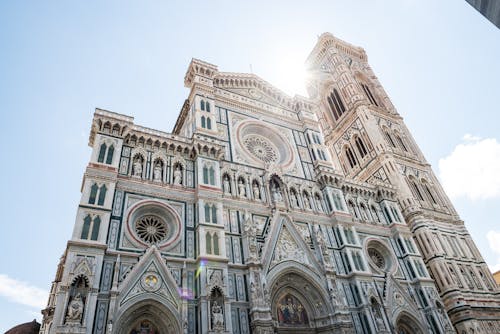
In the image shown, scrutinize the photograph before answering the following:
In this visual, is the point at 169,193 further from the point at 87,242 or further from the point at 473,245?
the point at 473,245

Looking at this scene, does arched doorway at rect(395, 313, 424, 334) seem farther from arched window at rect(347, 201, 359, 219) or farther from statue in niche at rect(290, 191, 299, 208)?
statue in niche at rect(290, 191, 299, 208)

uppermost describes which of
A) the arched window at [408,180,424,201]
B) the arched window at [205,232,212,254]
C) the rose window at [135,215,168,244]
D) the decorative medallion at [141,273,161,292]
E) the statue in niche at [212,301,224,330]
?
the arched window at [408,180,424,201]

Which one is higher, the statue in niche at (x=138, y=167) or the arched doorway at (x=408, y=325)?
the statue in niche at (x=138, y=167)

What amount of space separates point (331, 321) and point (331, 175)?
10.00 m

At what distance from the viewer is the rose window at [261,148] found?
75.3 feet

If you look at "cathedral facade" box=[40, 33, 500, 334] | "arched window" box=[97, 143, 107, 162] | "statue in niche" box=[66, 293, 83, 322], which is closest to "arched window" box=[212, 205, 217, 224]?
"cathedral facade" box=[40, 33, 500, 334]

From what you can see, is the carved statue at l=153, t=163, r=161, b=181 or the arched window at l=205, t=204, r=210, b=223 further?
the carved statue at l=153, t=163, r=161, b=181

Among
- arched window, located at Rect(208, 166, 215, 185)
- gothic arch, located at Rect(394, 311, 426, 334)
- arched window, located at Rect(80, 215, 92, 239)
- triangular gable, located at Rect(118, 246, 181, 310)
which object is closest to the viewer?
triangular gable, located at Rect(118, 246, 181, 310)

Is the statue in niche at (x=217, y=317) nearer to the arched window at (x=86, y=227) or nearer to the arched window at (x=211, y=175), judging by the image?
the arched window at (x=86, y=227)

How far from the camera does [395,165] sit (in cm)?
2941

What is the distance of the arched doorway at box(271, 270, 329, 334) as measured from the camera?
54.0 ft

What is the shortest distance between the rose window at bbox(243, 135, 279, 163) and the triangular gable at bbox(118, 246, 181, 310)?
34.4 ft

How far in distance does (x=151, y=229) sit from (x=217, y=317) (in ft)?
16.6

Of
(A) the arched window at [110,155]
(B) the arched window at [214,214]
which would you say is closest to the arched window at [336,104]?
(B) the arched window at [214,214]
